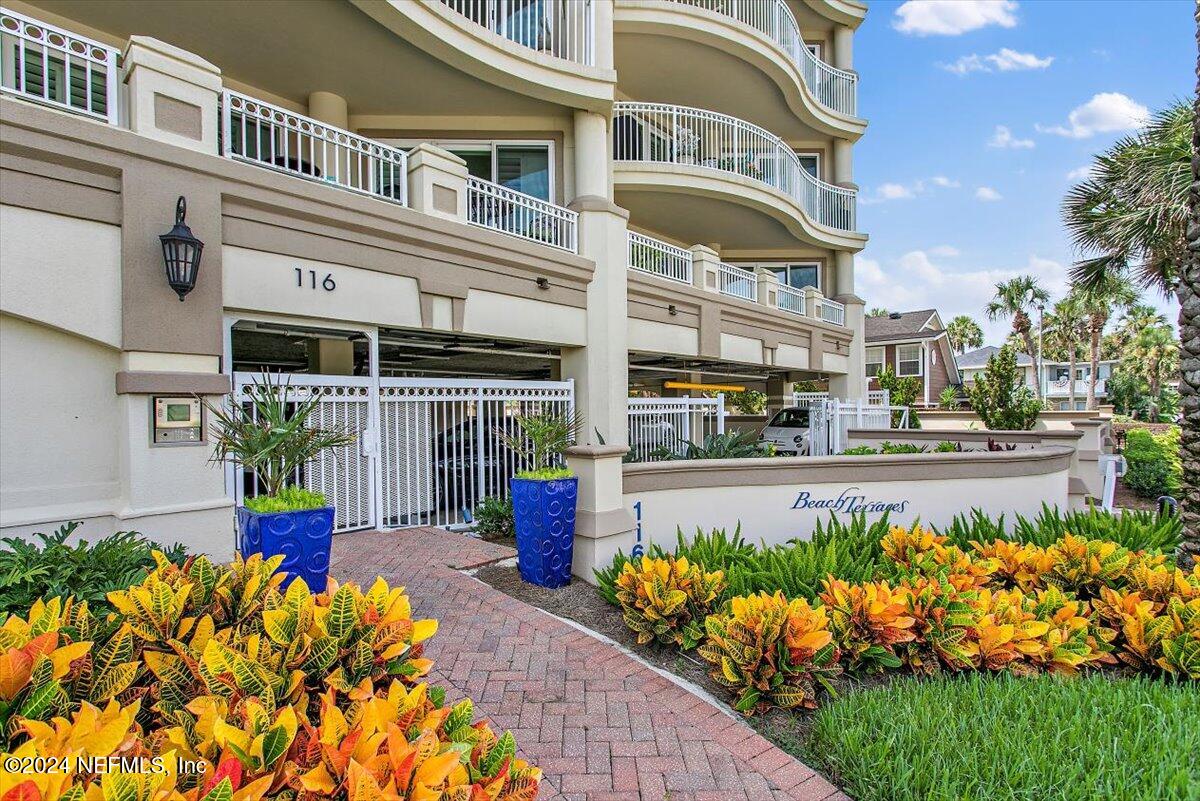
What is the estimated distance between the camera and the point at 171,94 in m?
6.34

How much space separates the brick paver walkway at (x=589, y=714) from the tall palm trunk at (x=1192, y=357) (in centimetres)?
671

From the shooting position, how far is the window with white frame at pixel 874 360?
1444 inches

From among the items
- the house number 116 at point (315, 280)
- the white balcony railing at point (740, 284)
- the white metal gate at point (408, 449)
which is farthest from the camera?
the white balcony railing at point (740, 284)

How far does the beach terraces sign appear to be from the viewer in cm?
781

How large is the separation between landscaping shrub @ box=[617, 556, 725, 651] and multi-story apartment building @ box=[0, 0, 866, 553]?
48.4 inches

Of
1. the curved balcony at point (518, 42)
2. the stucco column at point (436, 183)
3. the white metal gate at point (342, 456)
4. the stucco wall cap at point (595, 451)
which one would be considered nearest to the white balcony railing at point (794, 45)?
the curved balcony at point (518, 42)

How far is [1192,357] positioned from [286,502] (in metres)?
9.62

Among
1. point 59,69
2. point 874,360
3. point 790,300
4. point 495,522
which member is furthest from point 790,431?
point 874,360

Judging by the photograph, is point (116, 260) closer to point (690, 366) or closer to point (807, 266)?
point (690, 366)

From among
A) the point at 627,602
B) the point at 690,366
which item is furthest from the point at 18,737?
the point at 690,366

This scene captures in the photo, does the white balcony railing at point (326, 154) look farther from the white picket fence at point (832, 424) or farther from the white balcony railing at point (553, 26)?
the white picket fence at point (832, 424)

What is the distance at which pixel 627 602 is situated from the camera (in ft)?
15.9

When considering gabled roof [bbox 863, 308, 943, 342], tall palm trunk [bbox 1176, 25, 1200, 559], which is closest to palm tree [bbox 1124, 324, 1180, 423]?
gabled roof [bbox 863, 308, 943, 342]

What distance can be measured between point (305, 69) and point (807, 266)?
1523 cm
